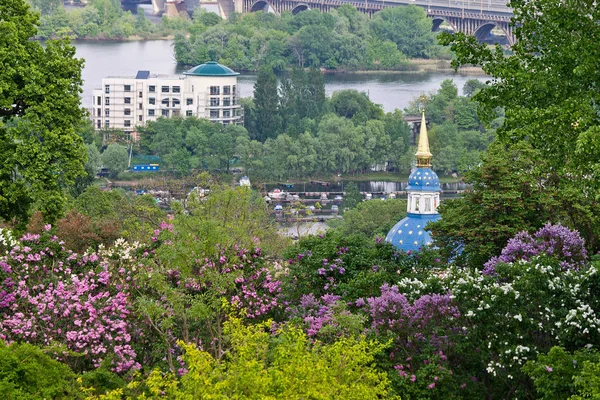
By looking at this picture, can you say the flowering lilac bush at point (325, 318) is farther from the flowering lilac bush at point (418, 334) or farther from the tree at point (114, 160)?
the tree at point (114, 160)

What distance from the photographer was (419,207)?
124 ft

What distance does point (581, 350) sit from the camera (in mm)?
16766

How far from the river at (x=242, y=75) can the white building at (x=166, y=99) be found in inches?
451

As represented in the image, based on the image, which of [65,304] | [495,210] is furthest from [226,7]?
[65,304]

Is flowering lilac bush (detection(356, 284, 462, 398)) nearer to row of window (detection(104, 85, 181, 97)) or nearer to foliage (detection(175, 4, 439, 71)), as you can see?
row of window (detection(104, 85, 181, 97))

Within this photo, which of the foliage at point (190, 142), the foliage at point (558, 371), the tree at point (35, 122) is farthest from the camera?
the foliage at point (190, 142)

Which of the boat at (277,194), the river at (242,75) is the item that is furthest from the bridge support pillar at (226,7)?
the boat at (277,194)

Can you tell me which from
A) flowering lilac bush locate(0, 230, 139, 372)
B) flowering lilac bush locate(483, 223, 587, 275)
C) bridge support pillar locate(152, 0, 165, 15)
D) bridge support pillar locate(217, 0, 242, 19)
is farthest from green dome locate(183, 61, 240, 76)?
flowering lilac bush locate(0, 230, 139, 372)

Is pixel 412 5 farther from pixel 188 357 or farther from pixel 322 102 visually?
pixel 188 357

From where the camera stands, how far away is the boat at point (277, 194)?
219 feet

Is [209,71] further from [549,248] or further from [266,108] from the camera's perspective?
[549,248]

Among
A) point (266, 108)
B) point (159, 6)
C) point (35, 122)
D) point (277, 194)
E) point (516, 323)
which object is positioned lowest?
point (277, 194)

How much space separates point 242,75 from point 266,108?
2765cm

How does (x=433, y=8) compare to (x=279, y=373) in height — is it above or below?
above
